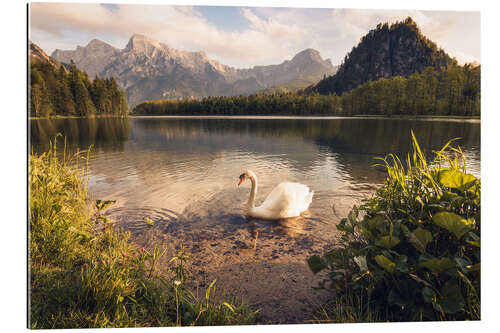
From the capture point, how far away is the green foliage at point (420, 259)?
1.94 meters

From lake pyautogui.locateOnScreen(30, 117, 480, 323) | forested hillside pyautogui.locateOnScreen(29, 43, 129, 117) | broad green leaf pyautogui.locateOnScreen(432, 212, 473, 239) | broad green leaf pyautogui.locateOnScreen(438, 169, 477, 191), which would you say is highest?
forested hillside pyautogui.locateOnScreen(29, 43, 129, 117)

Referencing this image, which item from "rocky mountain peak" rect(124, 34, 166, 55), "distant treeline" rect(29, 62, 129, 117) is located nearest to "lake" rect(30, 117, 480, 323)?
"rocky mountain peak" rect(124, 34, 166, 55)

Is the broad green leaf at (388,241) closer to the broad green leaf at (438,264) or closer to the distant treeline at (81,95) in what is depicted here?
the broad green leaf at (438,264)

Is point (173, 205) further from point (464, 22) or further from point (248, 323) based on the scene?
point (464, 22)

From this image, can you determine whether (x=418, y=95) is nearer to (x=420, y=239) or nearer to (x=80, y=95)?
(x=420, y=239)

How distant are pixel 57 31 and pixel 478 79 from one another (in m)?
5.90

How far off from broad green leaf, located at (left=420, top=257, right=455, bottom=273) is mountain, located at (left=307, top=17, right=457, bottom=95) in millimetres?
3713

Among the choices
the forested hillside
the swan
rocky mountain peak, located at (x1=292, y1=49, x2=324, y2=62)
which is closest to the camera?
rocky mountain peak, located at (x1=292, y1=49, x2=324, y2=62)

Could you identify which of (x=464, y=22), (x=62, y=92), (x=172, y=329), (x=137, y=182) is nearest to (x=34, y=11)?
(x=172, y=329)

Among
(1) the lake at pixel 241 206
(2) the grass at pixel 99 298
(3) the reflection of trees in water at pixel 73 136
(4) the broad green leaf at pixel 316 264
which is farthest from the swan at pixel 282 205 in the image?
(3) the reflection of trees in water at pixel 73 136

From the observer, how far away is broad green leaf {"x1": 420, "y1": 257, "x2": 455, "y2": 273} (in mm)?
1865

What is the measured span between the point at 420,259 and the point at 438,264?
0.12 m

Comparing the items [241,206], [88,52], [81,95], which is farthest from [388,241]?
[81,95]

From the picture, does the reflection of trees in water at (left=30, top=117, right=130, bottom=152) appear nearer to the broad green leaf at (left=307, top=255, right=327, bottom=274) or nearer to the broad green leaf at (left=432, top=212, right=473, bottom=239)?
the broad green leaf at (left=307, top=255, right=327, bottom=274)
